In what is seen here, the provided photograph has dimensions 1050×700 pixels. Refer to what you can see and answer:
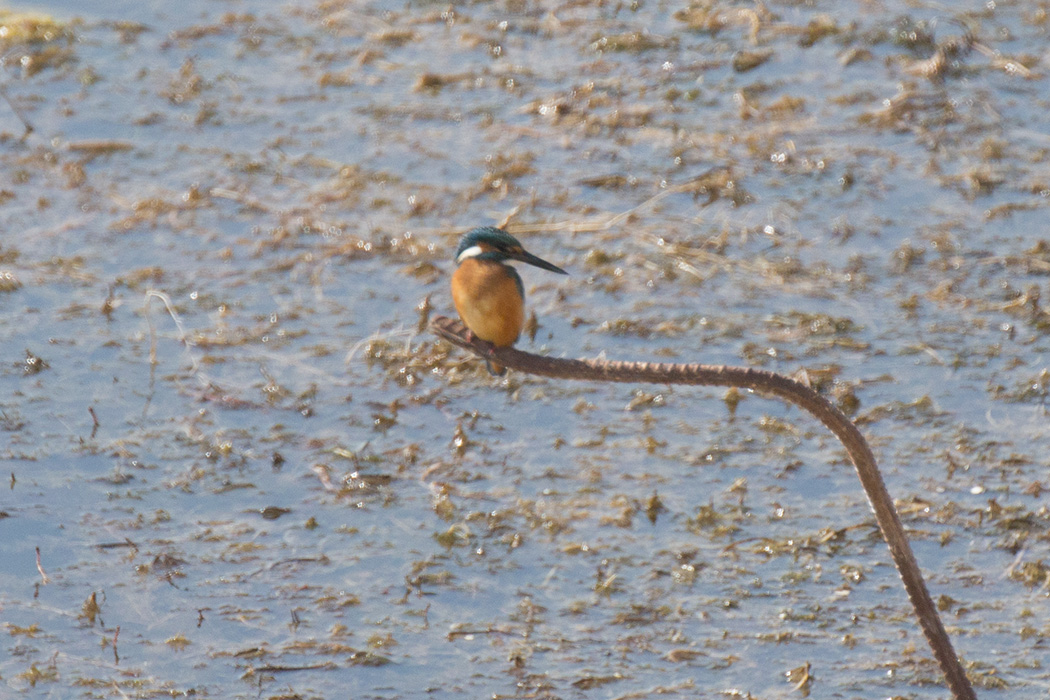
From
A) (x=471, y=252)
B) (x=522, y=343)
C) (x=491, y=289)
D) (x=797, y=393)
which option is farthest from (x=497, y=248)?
(x=522, y=343)

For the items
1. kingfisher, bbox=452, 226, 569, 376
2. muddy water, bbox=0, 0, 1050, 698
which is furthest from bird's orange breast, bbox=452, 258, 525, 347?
muddy water, bbox=0, 0, 1050, 698

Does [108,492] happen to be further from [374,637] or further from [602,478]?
[602,478]

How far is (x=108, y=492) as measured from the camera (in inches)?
183

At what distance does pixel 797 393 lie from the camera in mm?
2775

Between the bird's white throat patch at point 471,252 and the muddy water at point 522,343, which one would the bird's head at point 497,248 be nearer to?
the bird's white throat patch at point 471,252

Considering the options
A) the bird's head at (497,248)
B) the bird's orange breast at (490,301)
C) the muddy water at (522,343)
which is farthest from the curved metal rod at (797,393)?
the muddy water at (522,343)

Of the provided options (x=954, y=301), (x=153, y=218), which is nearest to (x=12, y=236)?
(x=153, y=218)

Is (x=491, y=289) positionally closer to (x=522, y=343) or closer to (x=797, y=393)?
(x=797, y=393)

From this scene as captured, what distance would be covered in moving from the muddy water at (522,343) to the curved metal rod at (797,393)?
0.76 m

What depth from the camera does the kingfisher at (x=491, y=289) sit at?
3.50 metres

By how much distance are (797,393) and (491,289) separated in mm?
1018

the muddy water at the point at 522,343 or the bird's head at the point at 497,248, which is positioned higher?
the bird's head at the point at 497,248

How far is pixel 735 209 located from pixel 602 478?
6.94 feet

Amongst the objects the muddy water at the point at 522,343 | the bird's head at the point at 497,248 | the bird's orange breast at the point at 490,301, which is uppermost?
the bird's head at the point at 497,248
